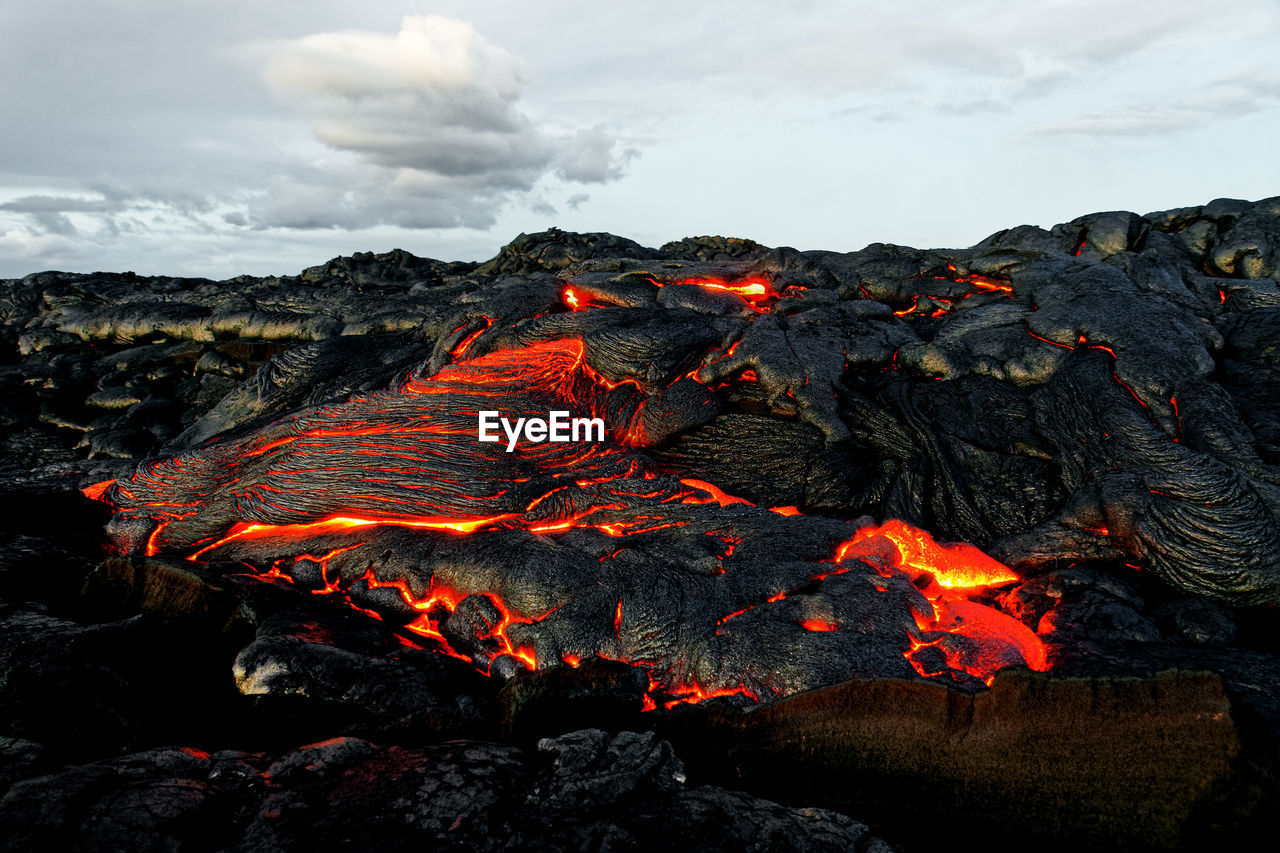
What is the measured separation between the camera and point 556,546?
9.31 meters

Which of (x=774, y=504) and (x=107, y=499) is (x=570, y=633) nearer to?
(x=774, y=504)

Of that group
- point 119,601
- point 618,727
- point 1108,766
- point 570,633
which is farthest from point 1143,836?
point 119,601

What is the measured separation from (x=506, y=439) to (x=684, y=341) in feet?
11.0

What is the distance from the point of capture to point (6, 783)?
480 cm

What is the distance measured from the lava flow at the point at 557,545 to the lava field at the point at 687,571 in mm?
52

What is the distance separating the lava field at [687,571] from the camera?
4824 millimetres

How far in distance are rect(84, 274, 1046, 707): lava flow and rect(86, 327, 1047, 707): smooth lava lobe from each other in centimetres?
3

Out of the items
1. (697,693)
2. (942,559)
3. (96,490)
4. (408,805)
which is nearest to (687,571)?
(697,693)

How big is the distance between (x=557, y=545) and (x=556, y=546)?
6 cm

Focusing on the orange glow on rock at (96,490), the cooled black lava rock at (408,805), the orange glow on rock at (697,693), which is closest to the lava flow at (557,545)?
the orange glow on rock at (697,693)

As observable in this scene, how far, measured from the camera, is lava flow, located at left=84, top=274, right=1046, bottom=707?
7875mm

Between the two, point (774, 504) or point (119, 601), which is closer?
point (119, 601)

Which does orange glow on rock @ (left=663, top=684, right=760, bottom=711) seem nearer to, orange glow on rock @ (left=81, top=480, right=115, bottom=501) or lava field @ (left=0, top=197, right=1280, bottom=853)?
lava field @ (left=0, top=197, right=1280, bottom=853)

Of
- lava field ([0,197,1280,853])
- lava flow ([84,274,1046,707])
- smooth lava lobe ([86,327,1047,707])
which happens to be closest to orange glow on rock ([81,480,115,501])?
lava field ([0,197,1280,853])
